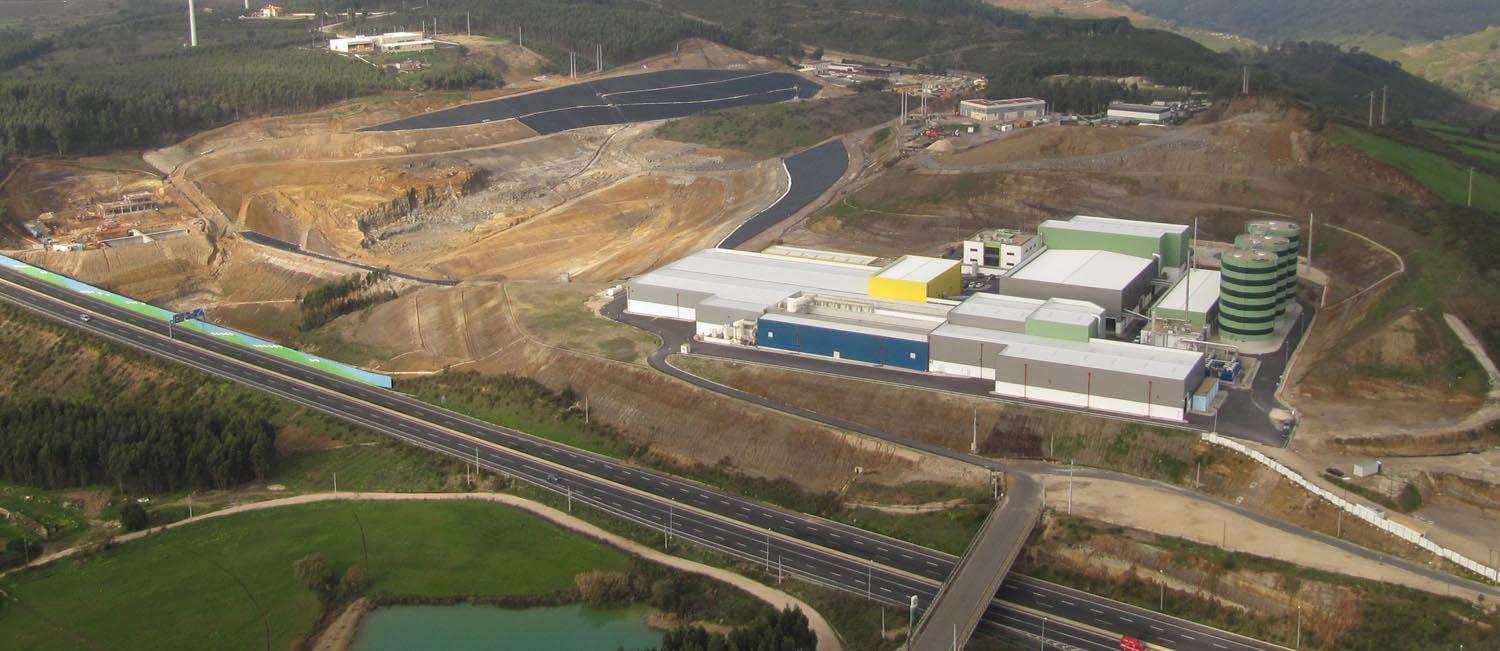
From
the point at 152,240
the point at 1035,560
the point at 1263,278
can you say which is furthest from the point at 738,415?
the point at 152,240

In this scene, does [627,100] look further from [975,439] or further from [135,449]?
[975,439]

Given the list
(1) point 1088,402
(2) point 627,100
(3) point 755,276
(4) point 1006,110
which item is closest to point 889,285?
(3) point 755,276

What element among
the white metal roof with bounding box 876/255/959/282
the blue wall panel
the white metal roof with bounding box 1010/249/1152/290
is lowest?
the blue wall panel

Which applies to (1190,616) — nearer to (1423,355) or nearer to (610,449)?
(1423,355)

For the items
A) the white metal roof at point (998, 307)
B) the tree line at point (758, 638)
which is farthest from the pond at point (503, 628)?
the white metal roof at point (998, 307)

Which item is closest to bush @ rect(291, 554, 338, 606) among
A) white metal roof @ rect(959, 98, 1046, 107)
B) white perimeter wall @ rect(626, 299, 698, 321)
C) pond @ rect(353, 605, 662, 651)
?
pond @ rect(353, 605, 662, 651)

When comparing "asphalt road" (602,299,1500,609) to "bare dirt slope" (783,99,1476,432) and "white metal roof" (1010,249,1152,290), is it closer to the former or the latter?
"white metal roof" (1010,249,1152,290)

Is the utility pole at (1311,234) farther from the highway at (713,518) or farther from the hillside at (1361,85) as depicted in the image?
the hillside at (1361,85)
